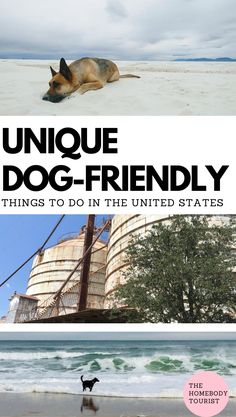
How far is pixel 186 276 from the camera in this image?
3.48m

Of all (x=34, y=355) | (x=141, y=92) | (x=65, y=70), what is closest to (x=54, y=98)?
(x=65, y=70)

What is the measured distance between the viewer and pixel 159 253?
12.5 feet

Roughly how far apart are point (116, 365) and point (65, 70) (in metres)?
1.64

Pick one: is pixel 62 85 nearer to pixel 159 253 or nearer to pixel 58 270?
pixel 159 253

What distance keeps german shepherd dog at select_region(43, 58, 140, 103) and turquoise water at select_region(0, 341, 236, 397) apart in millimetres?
1359

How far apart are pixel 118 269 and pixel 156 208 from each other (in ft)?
11.2

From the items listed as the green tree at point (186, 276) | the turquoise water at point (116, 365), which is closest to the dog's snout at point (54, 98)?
the turquoise water at point (116, 365)

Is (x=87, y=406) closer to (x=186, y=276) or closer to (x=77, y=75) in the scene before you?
(x=186, y=276)

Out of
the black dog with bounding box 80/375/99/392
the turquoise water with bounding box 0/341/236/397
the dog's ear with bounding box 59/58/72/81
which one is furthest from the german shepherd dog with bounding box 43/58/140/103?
the black dog with bounding box 80/375/99/392

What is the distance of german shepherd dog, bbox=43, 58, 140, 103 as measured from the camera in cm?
280

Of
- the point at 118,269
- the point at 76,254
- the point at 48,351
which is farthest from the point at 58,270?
the point at 48,351

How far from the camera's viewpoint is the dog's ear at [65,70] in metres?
2.78

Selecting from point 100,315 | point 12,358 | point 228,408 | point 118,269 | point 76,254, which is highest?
point 76,254

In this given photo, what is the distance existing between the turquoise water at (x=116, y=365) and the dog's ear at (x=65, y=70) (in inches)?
57.0
